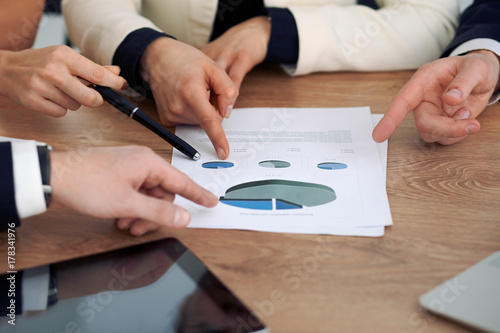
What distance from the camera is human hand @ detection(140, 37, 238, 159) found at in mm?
771

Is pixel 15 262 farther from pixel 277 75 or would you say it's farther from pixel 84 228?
pixel 277 75

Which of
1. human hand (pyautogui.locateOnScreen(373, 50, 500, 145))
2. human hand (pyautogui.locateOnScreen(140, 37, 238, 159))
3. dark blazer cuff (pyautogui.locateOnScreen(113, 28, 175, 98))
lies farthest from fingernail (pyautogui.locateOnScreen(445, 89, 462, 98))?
dark blazer cuff (pyautogui.locateOnScreen(113, 28, 175, 98))

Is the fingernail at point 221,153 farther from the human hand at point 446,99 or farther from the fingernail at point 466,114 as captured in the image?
the fingernail at point 466,114

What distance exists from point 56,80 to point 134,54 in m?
0.16

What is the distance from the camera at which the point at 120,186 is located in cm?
56

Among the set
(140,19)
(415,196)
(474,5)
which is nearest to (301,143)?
(415,196)

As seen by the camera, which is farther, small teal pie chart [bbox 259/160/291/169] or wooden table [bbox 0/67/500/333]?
small teal pie chart [bbox 259/160/291/169]

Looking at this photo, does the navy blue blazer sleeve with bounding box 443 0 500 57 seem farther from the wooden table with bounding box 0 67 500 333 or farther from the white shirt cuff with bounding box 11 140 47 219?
the white shirt cuff with bounding box 11 140 47 219

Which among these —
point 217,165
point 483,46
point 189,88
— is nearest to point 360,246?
point 217,165

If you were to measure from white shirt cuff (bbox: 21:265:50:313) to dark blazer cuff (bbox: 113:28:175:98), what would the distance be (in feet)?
1.48

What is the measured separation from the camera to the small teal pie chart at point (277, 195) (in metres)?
0.64

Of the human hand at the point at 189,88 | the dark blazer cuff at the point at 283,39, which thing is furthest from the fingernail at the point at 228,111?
the dark blazer cuff at the point at 283,39

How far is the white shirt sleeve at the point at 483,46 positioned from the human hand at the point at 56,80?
597mm

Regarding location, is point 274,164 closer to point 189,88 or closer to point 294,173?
point 294,173
